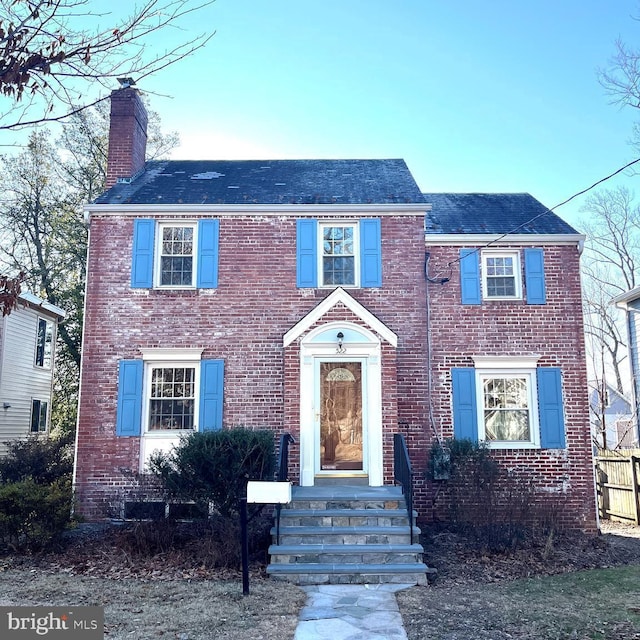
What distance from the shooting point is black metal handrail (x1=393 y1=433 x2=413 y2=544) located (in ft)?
27.3

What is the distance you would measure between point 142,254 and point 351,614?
7.91 meters

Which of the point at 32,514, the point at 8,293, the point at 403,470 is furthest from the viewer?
the point at 403,470

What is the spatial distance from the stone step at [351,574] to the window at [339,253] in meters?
5.45

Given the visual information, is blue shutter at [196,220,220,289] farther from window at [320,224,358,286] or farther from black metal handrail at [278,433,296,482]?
black metal handrail at [278,433,296,482]

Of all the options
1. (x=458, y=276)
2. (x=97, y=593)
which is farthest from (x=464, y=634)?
(x=458, y=276)

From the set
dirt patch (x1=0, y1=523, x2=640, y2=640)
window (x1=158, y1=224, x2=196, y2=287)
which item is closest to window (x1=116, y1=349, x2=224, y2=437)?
window (x1=158, y1=224, x2=196, y2=287)

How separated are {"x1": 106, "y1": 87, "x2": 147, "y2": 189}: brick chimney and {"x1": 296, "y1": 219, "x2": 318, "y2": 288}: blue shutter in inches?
171

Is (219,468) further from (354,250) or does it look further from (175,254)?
(354,250)

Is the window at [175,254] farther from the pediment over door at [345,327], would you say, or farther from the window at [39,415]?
the window at [39,415]

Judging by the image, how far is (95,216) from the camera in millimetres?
11805

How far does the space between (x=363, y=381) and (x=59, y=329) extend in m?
13.7

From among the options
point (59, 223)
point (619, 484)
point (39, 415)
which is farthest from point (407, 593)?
point (59, 223)

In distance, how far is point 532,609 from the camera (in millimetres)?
6410

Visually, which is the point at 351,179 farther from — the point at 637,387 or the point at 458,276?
the point at 637,387
